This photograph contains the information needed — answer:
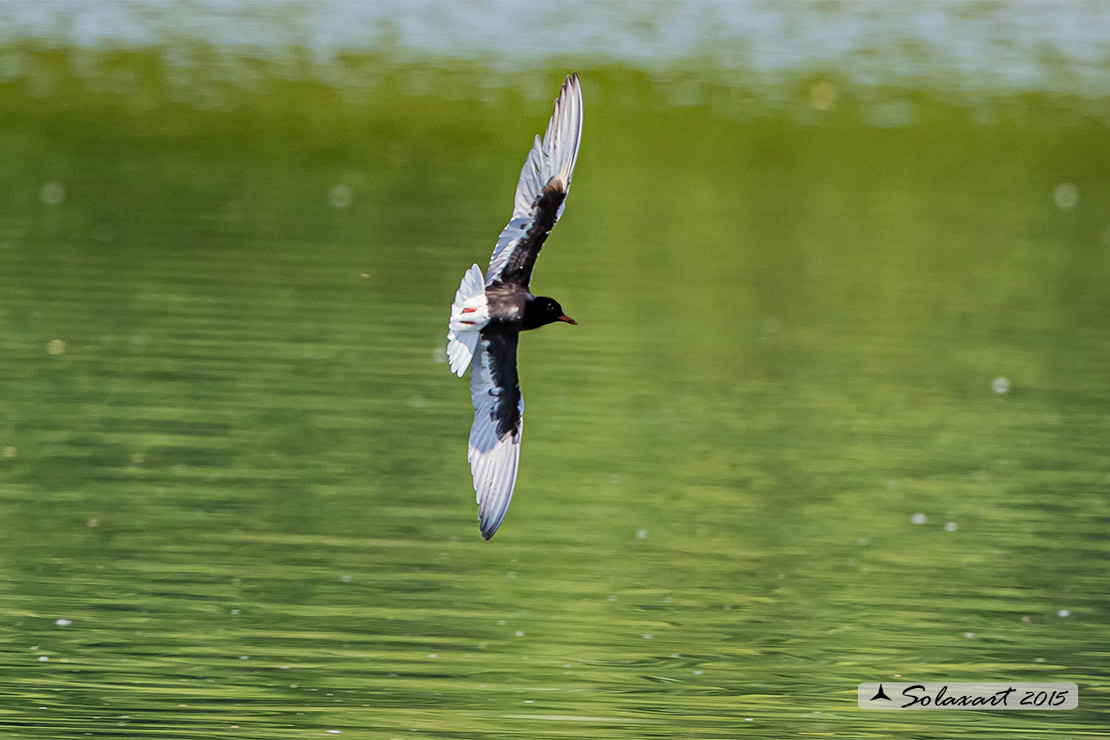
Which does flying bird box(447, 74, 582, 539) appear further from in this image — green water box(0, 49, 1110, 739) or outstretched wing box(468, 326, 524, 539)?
green water box(0, 49, 1110, 739)

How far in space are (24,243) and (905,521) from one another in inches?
413

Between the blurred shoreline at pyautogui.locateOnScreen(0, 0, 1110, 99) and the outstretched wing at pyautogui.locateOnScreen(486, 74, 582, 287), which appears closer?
the outstretched wing at pyautogui.locateOnScreen(486, 74, 582, 287)

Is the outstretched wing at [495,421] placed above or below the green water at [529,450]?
above

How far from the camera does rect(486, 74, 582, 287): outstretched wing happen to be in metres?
8.60

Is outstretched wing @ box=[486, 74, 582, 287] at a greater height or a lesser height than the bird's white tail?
greater

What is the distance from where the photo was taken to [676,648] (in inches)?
405

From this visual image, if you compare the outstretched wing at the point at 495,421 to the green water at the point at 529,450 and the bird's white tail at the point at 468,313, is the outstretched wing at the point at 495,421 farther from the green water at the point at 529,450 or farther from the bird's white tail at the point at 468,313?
the green water at the point at 529,450

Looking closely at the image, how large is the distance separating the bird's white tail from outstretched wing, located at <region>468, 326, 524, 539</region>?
11 cm

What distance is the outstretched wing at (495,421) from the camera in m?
8.71

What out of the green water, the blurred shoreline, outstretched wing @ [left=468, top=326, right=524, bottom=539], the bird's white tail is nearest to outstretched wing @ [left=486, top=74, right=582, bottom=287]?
the bird's white tail

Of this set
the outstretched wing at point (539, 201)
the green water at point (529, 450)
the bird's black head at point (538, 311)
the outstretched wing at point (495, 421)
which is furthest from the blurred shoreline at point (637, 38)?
the bird's black head at point (538, 311)

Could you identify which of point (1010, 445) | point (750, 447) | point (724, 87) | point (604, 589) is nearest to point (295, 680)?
point (604, 589)

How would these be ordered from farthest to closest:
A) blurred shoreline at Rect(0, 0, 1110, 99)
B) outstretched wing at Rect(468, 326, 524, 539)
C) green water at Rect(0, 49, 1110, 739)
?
blurred shoreline at Rect(0, 0, 1110, 99)
green water at Rect(0, 49, 1110, 739)
outstretched wing at Rect(468, 326, 524, 539)

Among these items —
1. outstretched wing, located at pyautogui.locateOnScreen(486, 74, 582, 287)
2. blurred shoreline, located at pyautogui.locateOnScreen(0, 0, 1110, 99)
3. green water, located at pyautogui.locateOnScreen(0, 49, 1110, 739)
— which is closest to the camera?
outstretched wing, located at pyautogui.locateOnScreen(486, 74, 582, 287)
